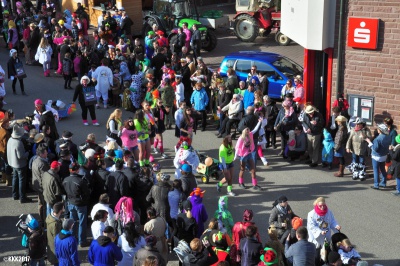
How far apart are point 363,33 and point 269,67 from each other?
15.3 ft

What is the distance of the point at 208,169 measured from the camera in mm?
16266

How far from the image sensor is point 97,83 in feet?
68.3

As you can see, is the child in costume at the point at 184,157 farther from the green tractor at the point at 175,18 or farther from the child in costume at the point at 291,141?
the green tractor at the point at 175,18

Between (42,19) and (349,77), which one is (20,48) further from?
(349,77)

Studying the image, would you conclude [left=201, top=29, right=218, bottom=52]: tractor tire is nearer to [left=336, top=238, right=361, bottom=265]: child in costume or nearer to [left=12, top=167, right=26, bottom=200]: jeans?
[left=12, top=167, right=26, bottom=200]: jeans

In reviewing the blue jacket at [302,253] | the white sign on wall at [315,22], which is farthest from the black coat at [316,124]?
the blue jacket at [302,253]

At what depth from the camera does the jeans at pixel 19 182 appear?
586 inches

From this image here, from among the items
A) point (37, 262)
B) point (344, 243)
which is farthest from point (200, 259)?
point (37, 262)

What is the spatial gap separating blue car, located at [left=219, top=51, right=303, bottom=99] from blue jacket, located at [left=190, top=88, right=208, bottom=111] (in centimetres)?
301

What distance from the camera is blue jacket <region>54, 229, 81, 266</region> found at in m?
11.1

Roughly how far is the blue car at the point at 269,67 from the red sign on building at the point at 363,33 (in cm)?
397

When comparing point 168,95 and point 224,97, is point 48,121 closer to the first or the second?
point 168,95

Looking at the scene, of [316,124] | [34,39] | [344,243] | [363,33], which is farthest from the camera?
[34,39]

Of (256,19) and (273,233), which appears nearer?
(273,233)
